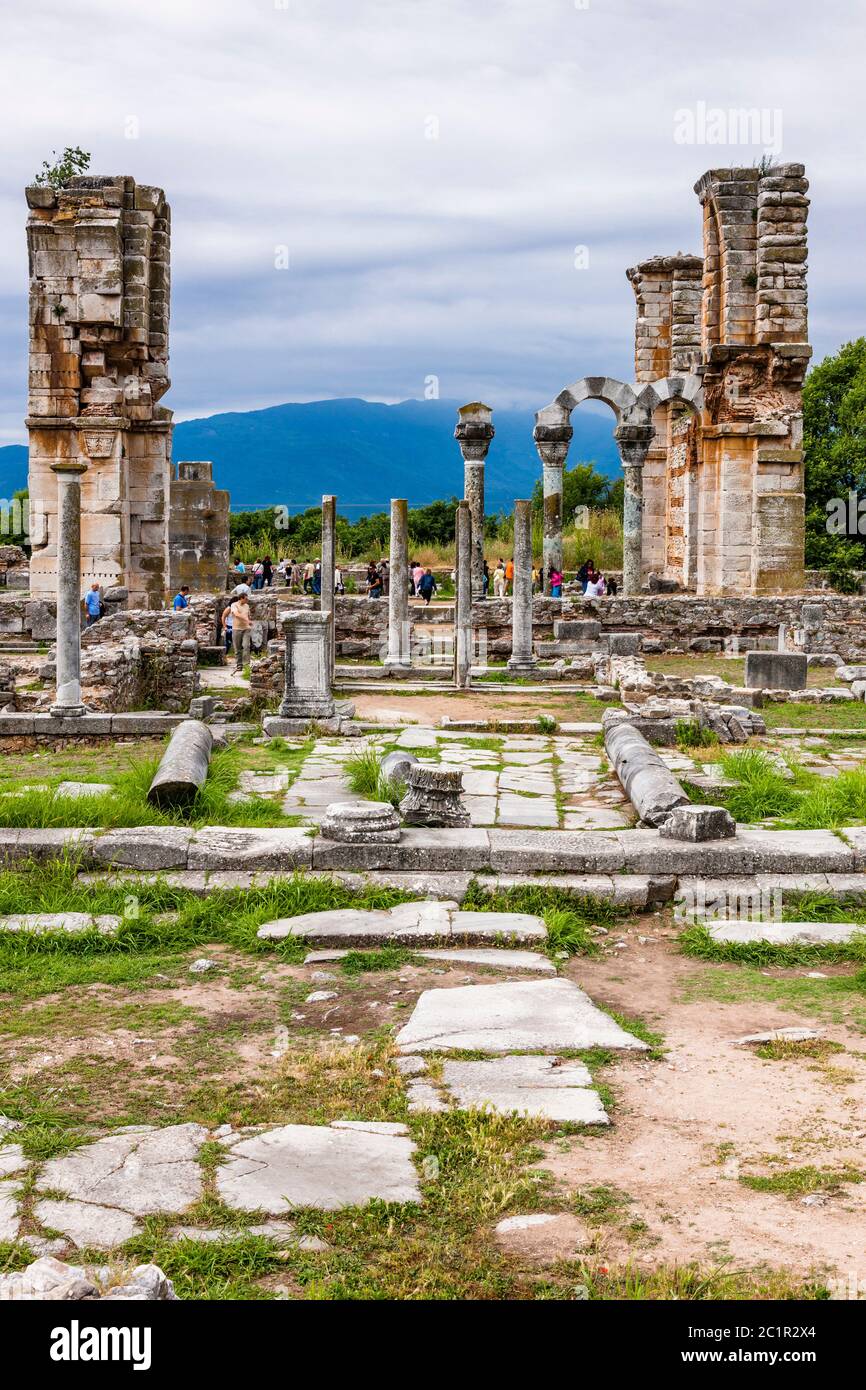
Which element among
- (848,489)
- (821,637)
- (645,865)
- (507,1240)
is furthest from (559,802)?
(848,489)

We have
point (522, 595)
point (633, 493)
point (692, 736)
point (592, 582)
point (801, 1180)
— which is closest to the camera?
point (801, 1180)

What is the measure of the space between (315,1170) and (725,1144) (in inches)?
52.9

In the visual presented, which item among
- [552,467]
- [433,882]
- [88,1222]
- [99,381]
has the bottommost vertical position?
[88,1222]

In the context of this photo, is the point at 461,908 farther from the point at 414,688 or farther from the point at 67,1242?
the point at 414,688

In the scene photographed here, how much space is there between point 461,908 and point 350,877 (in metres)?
0.69

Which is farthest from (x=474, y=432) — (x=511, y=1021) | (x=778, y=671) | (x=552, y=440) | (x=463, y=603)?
(x=511, y=1021)

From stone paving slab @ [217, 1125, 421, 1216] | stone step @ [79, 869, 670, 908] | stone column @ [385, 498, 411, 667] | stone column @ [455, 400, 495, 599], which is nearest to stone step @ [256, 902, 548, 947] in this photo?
stone step @ [79, 869, 670, 908]

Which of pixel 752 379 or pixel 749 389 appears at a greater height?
pixel 752 379

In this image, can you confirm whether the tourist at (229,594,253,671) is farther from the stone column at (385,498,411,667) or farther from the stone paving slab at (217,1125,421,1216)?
the stone paving slab at (217,1125,421,1216)

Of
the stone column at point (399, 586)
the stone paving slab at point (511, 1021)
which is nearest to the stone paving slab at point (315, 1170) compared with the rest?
the stone paving slab at point (511, 1021)

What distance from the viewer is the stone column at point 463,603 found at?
18766mm

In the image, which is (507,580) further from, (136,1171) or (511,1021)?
(136,1171)

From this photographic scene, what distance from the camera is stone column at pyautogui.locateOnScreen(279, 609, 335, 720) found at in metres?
14.2

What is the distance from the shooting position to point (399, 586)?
19.5 metres
